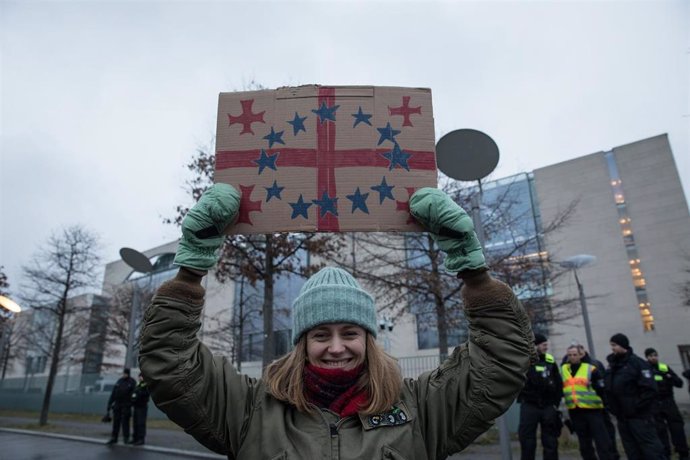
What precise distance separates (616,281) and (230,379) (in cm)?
3175

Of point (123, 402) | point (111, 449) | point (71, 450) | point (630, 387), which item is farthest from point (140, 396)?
point (630, 387)

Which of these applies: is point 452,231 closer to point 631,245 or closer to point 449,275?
point 449,275

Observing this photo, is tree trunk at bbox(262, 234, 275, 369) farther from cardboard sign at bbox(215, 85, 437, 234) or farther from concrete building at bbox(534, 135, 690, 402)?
concrete building at bbox(534, 135, 690, 402)

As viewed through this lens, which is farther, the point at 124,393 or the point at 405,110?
the point at 124,393

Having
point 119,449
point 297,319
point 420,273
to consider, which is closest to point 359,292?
point 297,319

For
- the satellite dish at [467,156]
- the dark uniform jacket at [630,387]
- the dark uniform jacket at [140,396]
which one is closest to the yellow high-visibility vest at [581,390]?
the dark uniform jacket at [630,387]

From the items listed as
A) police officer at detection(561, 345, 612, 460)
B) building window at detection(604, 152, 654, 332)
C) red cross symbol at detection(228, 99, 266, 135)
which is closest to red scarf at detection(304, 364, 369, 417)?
red cross symbol at detection(228, 99, 266, 135)

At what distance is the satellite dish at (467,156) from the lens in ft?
17.4

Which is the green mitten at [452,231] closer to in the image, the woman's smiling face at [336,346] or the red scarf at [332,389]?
the woman's smiling face at [336,346]

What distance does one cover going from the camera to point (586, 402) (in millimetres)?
6812

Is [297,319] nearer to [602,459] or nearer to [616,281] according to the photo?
[602,459]

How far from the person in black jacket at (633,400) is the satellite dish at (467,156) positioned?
3.99 m

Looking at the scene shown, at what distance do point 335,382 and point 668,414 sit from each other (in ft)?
31.5

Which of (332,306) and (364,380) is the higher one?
(332,306)
